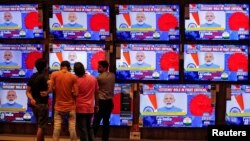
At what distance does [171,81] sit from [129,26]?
1319mm

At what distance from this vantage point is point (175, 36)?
8.65 metres

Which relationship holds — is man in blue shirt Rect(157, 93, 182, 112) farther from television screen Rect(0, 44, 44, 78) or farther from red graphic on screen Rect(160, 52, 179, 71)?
television screen Rect(0, 44, 44, 78)

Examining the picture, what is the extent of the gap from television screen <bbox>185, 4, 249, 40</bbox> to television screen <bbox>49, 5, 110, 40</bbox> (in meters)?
1.60

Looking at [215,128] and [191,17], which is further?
[191,17]

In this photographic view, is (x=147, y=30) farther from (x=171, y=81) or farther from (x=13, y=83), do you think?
(x=13, y=83)

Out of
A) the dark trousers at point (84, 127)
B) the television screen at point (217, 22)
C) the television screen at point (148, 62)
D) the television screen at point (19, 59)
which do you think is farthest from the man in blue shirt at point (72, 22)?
the television screen at point (217, 22)

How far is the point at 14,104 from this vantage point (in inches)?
353

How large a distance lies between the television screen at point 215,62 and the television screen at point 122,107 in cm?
116

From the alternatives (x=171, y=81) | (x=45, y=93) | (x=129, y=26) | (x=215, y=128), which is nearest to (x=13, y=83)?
(x=45, y=93)

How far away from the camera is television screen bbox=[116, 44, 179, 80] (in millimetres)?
8648

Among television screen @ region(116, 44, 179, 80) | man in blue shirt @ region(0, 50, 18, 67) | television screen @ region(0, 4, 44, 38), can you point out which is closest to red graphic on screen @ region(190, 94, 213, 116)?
television screen @ region(116, 44, 179, 80)

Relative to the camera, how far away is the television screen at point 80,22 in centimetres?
877

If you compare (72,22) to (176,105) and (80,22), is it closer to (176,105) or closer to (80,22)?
(80,22)

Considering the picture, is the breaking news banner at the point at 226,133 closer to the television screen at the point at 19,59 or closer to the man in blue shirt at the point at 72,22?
the man in blue shirt at the point at 72,22
